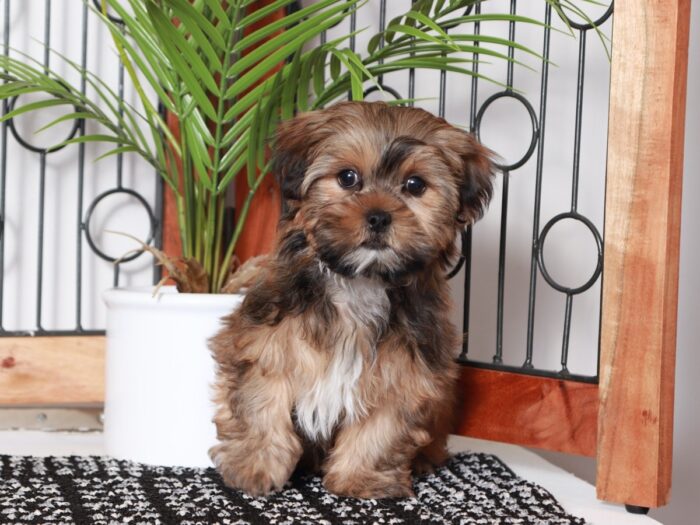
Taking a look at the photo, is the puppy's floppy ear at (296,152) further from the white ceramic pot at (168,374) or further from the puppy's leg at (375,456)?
the puppy's leg at (375,456)

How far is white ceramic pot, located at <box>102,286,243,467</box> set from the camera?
2039mm

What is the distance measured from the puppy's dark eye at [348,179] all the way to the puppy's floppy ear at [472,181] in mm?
230

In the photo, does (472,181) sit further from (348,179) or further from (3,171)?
(3,171)

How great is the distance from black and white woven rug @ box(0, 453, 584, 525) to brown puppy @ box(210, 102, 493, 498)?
65 mm

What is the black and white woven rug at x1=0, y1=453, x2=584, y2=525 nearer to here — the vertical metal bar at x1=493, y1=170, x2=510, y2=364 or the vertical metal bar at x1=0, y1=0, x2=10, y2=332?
the vertical metal bar at x1=493, y1=170, x2=510, y2=364

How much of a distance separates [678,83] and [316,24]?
→ 2.75 feet

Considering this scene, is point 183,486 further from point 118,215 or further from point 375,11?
point 375,11

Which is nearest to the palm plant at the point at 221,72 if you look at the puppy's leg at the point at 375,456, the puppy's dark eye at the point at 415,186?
the puppy's dark eye at the point at 415,186

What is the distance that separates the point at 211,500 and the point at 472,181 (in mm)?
840

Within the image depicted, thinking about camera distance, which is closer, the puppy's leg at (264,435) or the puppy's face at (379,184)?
the puppy's face at (379,184)

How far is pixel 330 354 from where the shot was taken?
1774 millimetres

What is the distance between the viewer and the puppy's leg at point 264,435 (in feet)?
5.87

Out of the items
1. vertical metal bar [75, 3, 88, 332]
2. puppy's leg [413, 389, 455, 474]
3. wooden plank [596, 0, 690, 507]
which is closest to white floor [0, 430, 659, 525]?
wooden plank [596, 0, 690, 507]

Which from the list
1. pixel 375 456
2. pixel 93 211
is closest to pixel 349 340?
pixel 375 456
